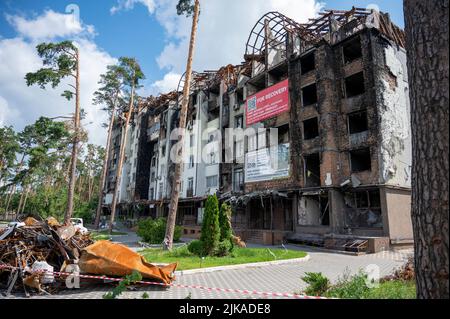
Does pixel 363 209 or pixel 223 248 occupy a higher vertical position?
pixel 363 209

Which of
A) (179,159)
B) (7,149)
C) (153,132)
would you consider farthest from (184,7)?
(7,149)

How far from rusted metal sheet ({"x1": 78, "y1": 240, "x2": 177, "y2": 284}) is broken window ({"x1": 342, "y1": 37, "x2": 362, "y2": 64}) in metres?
22.6

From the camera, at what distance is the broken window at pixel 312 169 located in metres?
24.2

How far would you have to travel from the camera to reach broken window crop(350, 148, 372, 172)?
72.6 feet

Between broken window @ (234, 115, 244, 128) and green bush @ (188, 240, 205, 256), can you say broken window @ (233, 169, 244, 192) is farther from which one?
green bush @ (188, 240, 205, 256)

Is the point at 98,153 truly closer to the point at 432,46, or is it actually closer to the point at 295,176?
the point at 295,176

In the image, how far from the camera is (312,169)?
24.9 m

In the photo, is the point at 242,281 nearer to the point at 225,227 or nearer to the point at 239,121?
the point at 225,227

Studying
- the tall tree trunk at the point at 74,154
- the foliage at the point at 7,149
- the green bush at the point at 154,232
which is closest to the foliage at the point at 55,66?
the tall tree trunk at the point at 74,154

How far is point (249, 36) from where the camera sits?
31.5 m

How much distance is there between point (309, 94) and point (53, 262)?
23938 millimetres

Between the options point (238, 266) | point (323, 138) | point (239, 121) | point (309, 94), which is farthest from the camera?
point (239, 121)

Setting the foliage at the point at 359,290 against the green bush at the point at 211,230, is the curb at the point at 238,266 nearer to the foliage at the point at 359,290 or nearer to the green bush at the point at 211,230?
the green bush at the point at 211,230

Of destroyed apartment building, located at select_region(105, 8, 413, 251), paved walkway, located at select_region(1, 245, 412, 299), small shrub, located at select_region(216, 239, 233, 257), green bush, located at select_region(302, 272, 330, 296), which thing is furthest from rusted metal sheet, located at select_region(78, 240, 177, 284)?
destroyed apartment building, located at select_region(105, 8, 413, 251)
